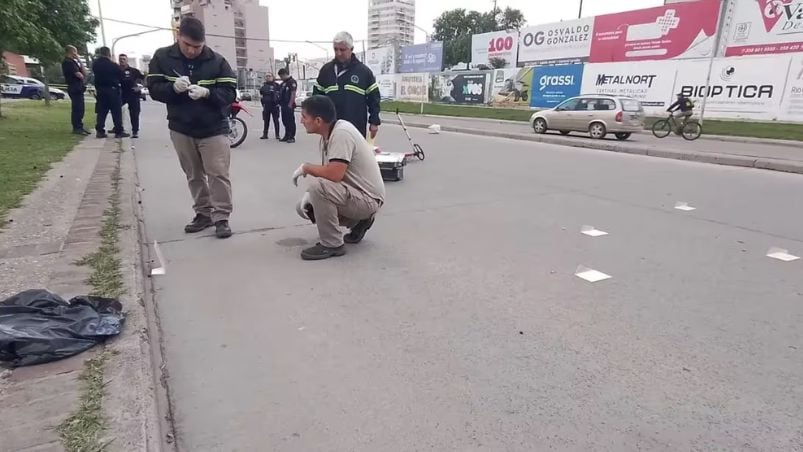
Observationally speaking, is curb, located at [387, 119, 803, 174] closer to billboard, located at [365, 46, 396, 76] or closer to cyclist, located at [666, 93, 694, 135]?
cyclist, located at [666, 93, 694, 135]

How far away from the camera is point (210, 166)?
16.0ft

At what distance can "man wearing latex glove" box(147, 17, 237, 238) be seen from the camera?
4.61m

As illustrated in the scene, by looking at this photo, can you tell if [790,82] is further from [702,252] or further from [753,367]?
[753,367]

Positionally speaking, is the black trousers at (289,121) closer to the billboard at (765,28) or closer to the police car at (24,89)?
the billboard at (765,28)

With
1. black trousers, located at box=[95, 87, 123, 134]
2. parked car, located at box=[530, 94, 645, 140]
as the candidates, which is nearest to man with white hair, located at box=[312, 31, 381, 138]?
black trousers, located at box=[95, 87, 123, 134]

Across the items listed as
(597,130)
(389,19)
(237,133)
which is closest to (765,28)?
(597,130)

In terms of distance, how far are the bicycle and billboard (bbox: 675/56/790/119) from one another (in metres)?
3.39

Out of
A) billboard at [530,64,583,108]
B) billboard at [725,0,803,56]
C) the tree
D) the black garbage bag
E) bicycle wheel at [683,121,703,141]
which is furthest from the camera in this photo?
billboard at [530,64,583,108]

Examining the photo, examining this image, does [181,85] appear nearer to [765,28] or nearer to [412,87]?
[765,28]

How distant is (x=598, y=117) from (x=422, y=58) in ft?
94.6

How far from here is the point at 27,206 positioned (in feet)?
16.9

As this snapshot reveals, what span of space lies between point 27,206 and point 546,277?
4.93 metres

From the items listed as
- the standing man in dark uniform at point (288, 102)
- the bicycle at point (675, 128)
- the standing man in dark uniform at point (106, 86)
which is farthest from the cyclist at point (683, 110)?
the standing man in dark uniform at point (106, 86)

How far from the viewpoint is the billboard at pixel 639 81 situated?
22.4 m
